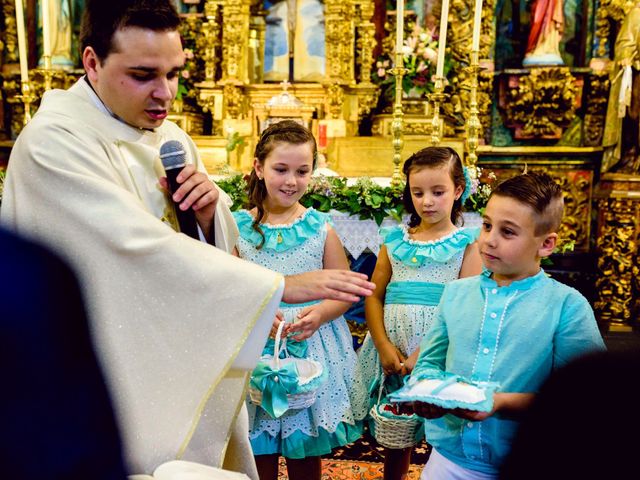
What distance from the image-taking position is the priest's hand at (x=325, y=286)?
1.63m

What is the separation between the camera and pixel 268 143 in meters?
2.89

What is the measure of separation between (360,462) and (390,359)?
1062 millimetres

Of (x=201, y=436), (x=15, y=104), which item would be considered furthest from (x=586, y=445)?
(x=15, y=104)

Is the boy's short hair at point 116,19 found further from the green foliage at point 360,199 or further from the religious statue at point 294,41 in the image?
the religious statue at point 294,41

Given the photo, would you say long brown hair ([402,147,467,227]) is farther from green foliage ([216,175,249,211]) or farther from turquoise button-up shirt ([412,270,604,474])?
green foliage ([216,175,249,211])

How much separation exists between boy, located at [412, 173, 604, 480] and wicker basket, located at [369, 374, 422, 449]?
566mm

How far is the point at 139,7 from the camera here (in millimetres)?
1712

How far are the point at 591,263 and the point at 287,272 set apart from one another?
559cm

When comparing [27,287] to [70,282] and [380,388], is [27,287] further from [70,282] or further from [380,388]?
[380,388]

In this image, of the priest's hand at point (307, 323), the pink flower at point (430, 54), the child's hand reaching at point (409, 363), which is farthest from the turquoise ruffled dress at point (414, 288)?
the pink flower at point (430, 54)

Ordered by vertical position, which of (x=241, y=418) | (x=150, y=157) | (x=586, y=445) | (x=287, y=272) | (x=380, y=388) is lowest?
(x=380, y=388)

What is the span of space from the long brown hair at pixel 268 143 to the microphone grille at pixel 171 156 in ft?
3.58

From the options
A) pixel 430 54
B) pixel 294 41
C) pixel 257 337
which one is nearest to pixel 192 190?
pixel 257 337

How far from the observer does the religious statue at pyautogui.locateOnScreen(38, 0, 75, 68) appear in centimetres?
755
